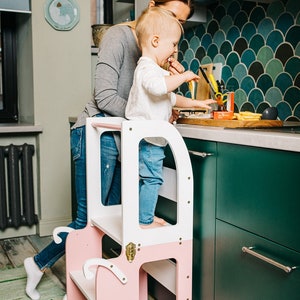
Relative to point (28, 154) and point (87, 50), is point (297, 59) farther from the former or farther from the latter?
point (28, 154)

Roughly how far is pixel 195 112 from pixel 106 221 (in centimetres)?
68

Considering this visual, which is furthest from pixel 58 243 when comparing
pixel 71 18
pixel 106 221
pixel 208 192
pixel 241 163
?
pixel 71 18

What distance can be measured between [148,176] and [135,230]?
0.70ft

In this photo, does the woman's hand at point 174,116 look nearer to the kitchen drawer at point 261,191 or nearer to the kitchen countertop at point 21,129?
the kitchen drawer at point 261,191

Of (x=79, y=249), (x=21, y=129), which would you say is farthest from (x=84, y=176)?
(x=21, y=129)

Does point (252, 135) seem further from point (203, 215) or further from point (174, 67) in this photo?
point (174, 67)

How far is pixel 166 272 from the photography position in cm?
174

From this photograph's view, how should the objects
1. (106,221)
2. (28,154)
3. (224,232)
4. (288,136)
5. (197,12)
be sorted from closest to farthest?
(288,136)
(224,232)
(106,221)
(197,12)
(28,154)

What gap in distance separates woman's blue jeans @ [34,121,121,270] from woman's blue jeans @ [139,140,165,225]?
0.75 feet

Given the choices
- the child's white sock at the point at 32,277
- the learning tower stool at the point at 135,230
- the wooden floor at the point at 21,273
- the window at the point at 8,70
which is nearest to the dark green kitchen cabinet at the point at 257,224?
the learning tower stool at the point at 135,230

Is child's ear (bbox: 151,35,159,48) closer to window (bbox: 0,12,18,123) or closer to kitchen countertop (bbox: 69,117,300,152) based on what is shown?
kitchen countertop (bbox: 69,117,300,152)

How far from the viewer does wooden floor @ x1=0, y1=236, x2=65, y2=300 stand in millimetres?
2180

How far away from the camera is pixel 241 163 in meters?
1.45

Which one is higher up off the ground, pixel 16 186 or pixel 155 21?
pixel 155 21
